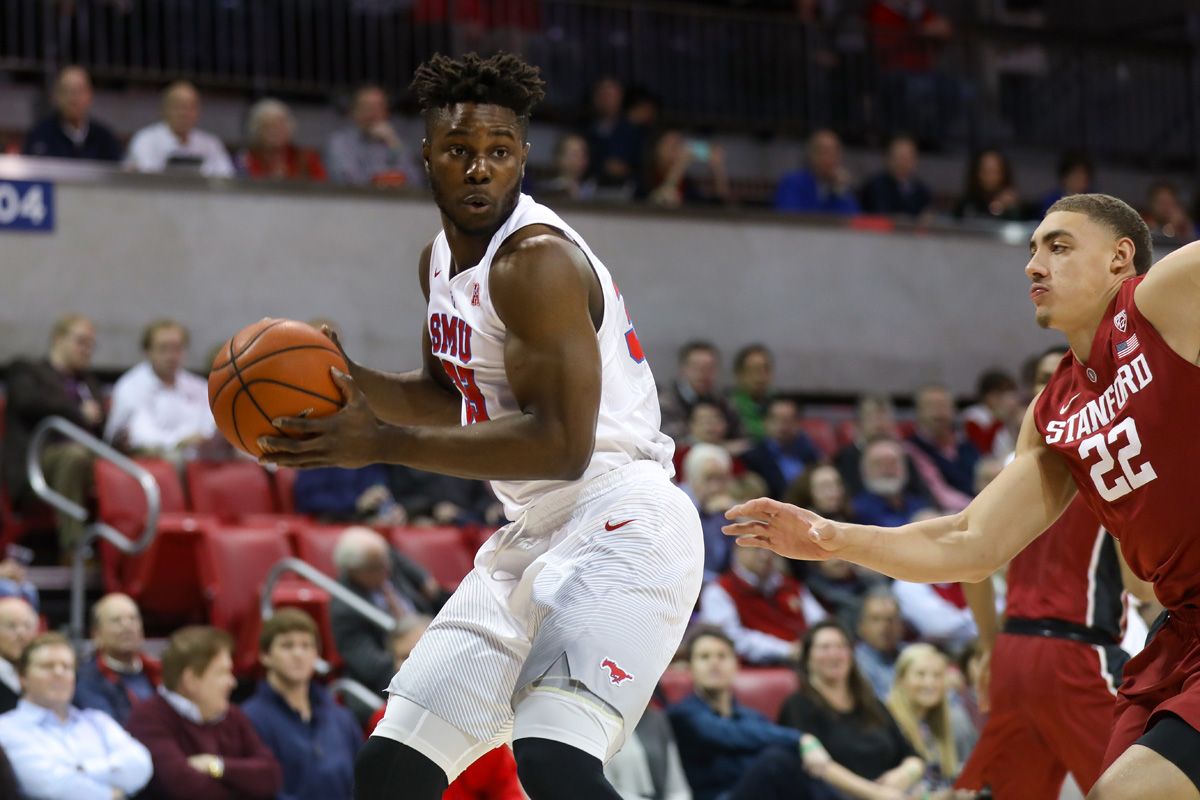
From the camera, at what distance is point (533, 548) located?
4090 millimetres

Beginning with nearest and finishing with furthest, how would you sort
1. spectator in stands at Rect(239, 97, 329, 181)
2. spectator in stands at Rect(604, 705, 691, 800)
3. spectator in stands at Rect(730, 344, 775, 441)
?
spectator in stands at Rect(604, 705, 691, 800)
spectator in stands at Rect(239, 97, 329, 181)
spectator in stands at Rect(730, 344, 775, 441)

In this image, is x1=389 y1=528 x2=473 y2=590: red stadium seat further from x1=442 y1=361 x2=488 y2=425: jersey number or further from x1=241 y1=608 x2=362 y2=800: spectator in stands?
x1=442 y1=361 x2=488 y2=425: jersey number

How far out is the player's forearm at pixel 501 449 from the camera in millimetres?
3715

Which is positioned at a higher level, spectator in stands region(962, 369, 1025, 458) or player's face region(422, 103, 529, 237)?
player's face region(422, 103, 529, 237)

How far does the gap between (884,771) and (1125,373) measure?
176 inches

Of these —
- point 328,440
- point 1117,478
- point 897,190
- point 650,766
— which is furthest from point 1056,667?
point 897,190

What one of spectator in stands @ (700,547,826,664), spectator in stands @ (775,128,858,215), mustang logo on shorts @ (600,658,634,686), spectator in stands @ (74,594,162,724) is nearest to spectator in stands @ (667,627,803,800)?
spectator in stands @ (700,547,826,664)

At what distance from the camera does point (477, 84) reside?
4.01 metres

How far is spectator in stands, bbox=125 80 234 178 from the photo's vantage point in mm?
10492

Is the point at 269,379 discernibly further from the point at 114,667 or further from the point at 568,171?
the point at 568,171

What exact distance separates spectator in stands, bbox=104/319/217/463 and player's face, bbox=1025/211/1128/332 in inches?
241

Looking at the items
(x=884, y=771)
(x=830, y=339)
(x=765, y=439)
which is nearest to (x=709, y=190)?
(x=830, y=339)

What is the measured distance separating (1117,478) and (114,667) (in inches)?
196

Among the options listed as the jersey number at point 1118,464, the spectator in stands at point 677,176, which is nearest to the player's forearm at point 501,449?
the jersey number at point 1118,464
